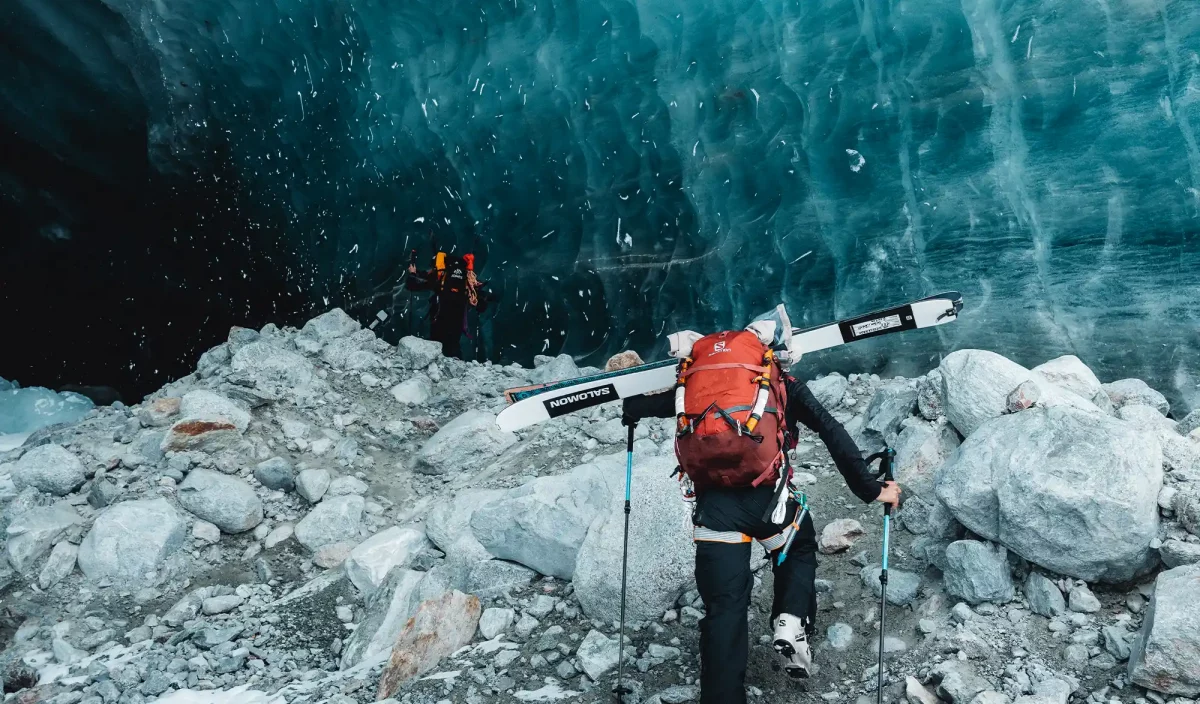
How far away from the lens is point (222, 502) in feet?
20.6

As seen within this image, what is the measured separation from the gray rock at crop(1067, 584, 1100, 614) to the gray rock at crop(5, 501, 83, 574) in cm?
649

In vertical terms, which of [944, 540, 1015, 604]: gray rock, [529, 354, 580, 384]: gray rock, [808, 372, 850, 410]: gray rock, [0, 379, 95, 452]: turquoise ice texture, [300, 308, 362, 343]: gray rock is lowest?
[944, 540, 1015, 604]: gray rock

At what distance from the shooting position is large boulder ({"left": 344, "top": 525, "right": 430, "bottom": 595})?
5.23 metres

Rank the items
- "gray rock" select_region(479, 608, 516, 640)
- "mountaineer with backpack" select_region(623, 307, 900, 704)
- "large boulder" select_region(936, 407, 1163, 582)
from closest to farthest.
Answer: "mountaineer with backpack" select_region(623, 307, 900, 704) → "large boulder" select_region(936, 407, 1163, 582) → "gray rock" select_region(479, 608, 516, 640)

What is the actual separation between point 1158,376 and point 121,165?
13347mm

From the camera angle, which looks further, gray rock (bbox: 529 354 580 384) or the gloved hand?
gray rock (bbox: 529 354 580 384)

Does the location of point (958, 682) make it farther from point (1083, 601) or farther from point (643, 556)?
point (643, 556)

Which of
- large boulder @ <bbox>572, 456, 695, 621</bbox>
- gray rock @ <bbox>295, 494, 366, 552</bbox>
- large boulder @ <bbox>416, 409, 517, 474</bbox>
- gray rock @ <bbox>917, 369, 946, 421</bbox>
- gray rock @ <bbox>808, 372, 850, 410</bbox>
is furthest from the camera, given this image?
large boulder @ <bbox>416, 409, 517, 474</bbox>

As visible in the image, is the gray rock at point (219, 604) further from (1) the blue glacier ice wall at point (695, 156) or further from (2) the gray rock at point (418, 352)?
(1) the blue glacier ice wall at point (695, 156)

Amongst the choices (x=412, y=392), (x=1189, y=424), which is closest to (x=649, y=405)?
(x=1189, y=424)

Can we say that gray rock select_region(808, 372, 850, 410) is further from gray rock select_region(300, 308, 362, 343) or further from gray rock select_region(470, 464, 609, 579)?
gray rock select_region(300, 308, 362, 343)

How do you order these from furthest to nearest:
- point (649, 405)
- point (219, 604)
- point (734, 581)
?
point (219, 604), point (649, 405), point (734, 581)

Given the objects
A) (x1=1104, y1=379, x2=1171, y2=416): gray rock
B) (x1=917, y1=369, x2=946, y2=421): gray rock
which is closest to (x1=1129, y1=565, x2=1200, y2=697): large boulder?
(x1=917, y1=369, x2=946, y2=421): gray rock

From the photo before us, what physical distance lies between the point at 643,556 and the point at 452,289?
19.1 feet
